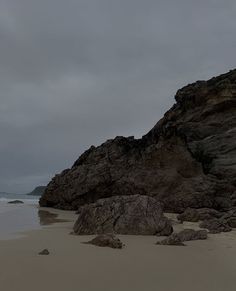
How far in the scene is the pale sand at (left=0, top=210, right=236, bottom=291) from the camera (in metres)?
5.21

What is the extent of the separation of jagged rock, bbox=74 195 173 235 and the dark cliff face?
1111 cm

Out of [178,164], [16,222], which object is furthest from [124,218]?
[178,164]

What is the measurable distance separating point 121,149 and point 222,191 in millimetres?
7871

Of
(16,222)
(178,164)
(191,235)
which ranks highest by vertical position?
(178,164)

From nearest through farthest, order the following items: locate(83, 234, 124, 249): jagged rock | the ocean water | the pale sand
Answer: the pale sand < locate(83, 234, 124, 249): jagged rock < the ocean water

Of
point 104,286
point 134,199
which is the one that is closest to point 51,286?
point 104,286

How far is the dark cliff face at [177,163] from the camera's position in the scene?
24.0 m

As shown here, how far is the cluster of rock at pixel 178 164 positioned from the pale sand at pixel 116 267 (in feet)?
30.6

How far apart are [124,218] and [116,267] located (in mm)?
5500

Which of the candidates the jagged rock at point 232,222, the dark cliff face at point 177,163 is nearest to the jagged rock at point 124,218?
the jagged rock at point 232,222

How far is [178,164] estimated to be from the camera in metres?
26.0

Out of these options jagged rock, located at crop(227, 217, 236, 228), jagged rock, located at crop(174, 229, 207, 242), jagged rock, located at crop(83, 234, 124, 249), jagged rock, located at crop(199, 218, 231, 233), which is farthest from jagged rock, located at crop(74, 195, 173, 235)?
jagged rock, located at crop(227, 217, 236, 228)

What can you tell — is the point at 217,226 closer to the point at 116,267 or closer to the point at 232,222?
the point at 232,222

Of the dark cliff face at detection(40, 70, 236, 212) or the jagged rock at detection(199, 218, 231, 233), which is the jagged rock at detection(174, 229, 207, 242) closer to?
the jagged rock at detection(199, 218, 231, 233)
